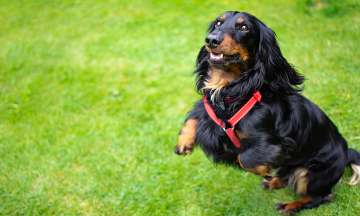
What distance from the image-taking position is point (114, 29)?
654cm

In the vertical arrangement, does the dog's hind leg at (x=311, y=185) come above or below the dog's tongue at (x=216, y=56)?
below

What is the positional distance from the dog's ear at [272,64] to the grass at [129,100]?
152cm

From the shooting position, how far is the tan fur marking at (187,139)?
8.15ft

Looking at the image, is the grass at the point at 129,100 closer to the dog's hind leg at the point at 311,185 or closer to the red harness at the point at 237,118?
the dog's hind leg at the point at 311,185

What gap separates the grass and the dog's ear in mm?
1521

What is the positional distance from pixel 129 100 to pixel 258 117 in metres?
2.97

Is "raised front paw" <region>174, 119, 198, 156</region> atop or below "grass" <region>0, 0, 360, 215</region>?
atop

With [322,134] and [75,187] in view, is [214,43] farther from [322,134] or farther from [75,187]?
[75,187]

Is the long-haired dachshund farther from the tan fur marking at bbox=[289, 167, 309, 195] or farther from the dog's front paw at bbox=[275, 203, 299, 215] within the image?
the dog's front paw at bbox=[275, 203, 299, 215]

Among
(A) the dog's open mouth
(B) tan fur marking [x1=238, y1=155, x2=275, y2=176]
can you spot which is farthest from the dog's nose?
(B) tan fur marking [x1=238, y1=155, x2=275, y2=176]

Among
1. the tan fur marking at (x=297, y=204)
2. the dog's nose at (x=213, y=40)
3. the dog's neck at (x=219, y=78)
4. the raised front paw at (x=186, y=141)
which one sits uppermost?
the dog's nose at (x=213, y=40)

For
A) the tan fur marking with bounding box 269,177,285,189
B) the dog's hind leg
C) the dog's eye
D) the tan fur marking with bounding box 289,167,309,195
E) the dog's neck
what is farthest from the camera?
the tan fur marking with bounding box 269,177,285,189

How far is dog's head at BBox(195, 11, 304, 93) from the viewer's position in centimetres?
231

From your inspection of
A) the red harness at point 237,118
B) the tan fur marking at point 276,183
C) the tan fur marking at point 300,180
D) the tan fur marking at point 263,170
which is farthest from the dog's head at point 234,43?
the tan fur marking at point 276,183
